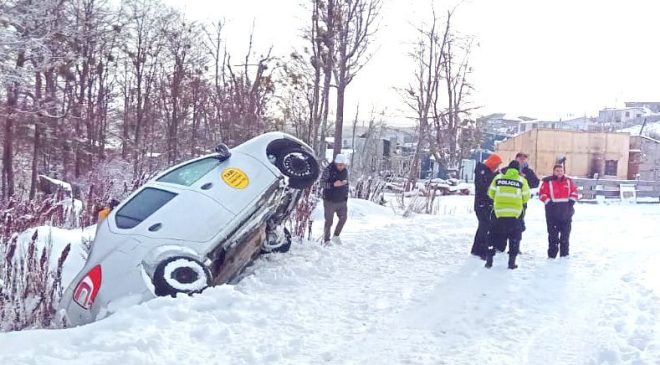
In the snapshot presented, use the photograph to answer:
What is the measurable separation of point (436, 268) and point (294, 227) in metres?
2.87

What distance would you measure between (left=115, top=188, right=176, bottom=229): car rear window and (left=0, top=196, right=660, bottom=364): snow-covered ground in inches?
49.1

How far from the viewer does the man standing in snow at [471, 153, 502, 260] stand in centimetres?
947

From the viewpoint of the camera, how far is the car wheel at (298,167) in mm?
8062

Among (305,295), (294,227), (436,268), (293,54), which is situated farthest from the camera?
(293,54)

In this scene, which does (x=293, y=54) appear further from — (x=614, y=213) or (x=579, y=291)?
(x=579, y=291)

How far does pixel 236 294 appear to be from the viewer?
20.4ft

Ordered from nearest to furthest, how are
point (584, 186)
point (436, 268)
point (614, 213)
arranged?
point (436, 268) < point (614, 213) < point (584, 186)

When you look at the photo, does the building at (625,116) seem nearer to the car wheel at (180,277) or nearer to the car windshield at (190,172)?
the car windshield at (190,172)

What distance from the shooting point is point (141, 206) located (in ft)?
22.9

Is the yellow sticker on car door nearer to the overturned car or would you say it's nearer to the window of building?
the overturned car

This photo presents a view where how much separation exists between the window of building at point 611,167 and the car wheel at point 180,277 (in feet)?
145

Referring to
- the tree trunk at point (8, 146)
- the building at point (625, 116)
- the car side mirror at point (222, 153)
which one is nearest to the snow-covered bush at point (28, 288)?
the car side mirror at point (222, 153)

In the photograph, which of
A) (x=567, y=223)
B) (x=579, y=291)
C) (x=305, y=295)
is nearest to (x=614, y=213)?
(x=567, y=223)

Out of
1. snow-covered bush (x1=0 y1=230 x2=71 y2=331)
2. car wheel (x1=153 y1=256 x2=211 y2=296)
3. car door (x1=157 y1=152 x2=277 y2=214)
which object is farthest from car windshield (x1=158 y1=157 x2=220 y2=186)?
snow-covered bush (x1=0 y1=230 x2=71 y2=331)
